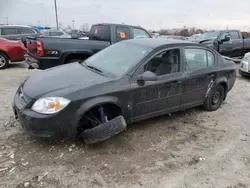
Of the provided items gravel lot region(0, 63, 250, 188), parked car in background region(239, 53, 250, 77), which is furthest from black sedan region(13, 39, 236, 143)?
parked car in background region(239, 53, 250, 77)

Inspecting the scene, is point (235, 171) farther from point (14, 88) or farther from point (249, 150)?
point (14, 88)

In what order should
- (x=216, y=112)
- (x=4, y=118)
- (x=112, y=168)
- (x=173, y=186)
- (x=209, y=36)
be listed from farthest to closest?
(x=209, y=36)
(x=216, y=112)
(x=4, y=118)
(x=112, y=168)
(x=173, y=186)

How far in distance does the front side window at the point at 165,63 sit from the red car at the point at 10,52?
654 centimetres

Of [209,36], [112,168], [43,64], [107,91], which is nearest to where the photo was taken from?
[112,168]

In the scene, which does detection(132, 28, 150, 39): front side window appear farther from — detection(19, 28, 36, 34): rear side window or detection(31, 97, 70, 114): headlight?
detection(19, 28, 36, 34): rear side window

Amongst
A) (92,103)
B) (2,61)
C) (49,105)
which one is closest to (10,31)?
(2,61)

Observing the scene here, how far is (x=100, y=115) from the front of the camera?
11.8 feet

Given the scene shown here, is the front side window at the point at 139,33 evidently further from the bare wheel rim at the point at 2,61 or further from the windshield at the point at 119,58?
the bare wheel rim at the point at 2,61

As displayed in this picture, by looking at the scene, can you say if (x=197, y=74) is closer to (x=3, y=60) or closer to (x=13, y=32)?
(x=3, y=60)

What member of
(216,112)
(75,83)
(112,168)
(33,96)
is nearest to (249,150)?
(216,112)

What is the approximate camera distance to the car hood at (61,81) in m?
3.29

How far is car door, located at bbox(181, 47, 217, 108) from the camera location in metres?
4.40

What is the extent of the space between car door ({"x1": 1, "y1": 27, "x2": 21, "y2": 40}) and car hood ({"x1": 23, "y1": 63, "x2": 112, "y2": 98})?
9.54 meters

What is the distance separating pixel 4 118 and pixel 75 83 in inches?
70.6
